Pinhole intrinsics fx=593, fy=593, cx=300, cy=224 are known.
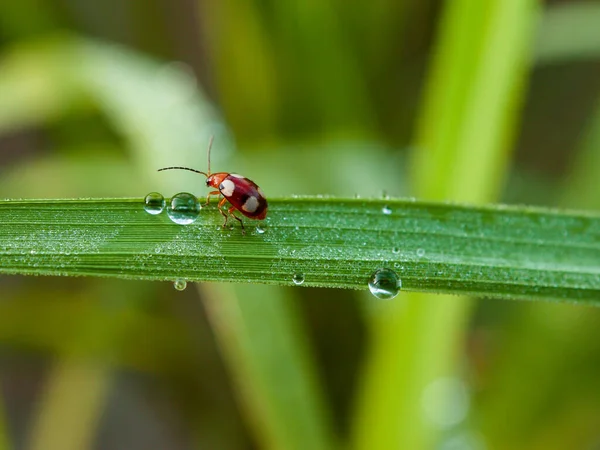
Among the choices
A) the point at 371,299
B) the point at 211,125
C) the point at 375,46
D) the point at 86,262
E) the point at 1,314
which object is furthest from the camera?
the point at 375,46

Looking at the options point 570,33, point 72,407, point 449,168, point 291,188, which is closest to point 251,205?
point 449,168

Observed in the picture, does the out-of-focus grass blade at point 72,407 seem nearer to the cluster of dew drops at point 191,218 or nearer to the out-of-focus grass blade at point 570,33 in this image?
the cluster of dew drops at point 191,218

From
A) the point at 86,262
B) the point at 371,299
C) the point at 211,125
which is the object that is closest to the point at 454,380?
the point at 371,299

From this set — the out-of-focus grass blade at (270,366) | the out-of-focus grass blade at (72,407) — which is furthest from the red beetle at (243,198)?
the out-of-focus grass blade at (72,407)

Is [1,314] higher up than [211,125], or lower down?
lower down

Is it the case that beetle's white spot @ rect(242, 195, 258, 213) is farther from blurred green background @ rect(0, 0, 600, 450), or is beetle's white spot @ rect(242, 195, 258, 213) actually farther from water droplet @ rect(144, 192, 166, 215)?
blurred green background @ rect(0, 0, 600, 450)

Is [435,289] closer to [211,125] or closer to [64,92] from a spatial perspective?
[211,125]

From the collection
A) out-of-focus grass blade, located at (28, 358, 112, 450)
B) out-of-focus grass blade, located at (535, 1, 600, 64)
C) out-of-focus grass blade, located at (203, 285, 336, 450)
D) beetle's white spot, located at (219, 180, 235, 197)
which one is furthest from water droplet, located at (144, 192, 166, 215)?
out-of-focus grass blade, located at (535, 1, 600, 64)
